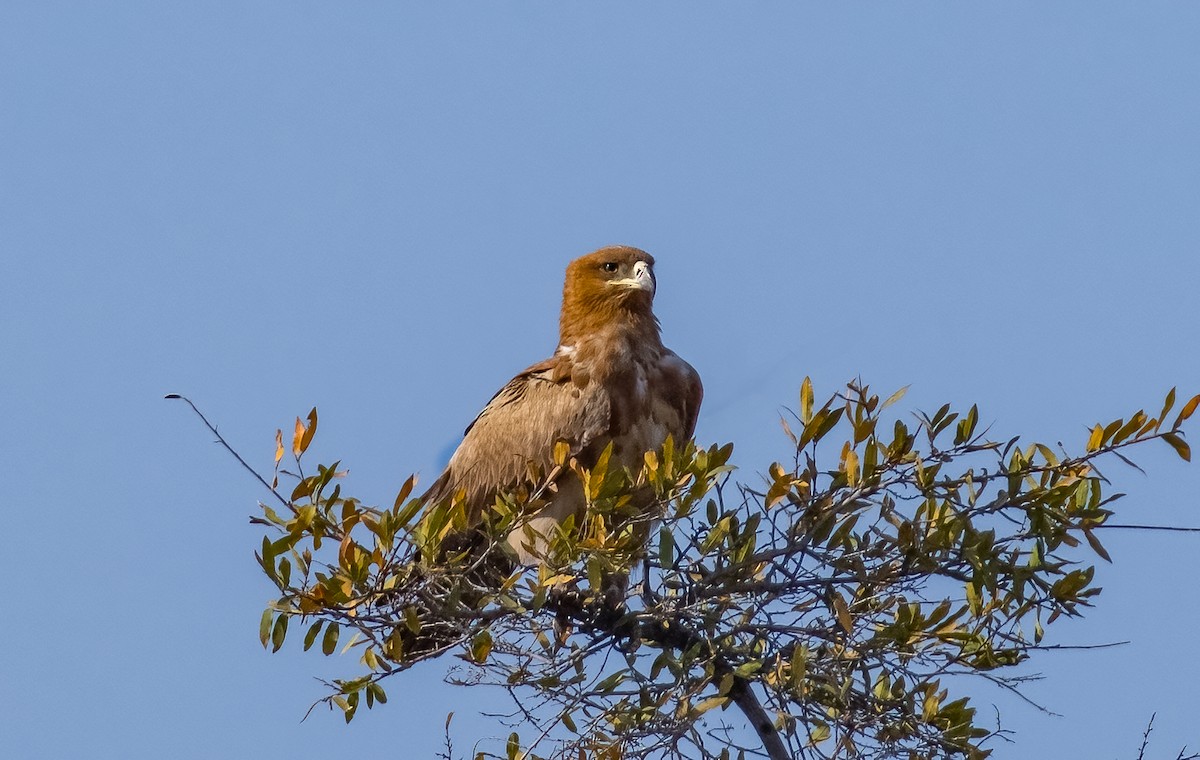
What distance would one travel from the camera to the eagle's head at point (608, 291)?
6.59 metres

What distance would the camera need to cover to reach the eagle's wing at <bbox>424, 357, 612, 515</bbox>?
615 centimetres

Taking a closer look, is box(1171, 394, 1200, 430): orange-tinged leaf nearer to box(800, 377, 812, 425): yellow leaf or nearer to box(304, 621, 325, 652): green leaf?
box(800, 377, 812, 425): yellow leaf

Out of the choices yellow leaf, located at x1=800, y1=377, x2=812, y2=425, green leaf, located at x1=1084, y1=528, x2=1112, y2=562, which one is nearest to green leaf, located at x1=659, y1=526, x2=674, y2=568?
yellow leaf, located at x1=800, y1=377, x2=812, y2=425

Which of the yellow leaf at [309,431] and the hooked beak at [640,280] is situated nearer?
the yellow leaf at [309,431]

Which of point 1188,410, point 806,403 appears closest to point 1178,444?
point 1188,410

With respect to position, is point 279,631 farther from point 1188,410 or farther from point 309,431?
point 1188,410

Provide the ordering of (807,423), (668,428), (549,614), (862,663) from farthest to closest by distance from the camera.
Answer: (668,428) → (549,614) → (862,663) → (807,423)

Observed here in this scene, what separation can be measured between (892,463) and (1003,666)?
2.89 feet

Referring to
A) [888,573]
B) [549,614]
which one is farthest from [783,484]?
[549,614]

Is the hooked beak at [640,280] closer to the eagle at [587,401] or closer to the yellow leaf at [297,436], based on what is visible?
the eagle at [587,401]

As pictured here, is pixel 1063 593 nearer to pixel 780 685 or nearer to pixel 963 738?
pixel 963 738

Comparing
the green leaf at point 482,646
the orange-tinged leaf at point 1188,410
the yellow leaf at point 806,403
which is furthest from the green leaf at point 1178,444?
the green leaf at point 482,646

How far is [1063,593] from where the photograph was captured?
4.69 meters

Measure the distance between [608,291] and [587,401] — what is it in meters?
0.67
